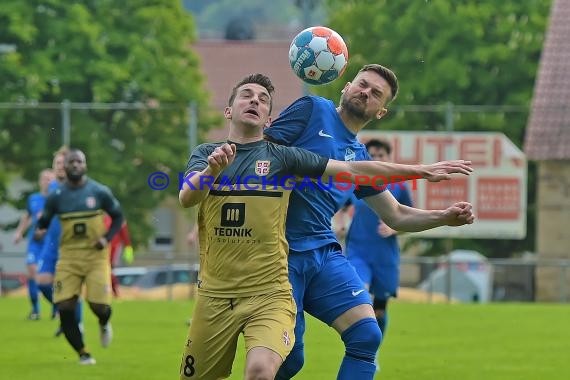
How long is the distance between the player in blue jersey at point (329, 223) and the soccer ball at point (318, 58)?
0.41 meters

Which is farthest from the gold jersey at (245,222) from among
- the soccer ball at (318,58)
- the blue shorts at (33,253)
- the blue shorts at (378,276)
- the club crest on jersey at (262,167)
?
the blue shorts at (33,253)

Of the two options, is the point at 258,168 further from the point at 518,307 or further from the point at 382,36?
the point at 382,36

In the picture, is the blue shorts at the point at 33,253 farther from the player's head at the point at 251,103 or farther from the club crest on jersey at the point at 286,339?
the club crest on jersey at the point at 286,339

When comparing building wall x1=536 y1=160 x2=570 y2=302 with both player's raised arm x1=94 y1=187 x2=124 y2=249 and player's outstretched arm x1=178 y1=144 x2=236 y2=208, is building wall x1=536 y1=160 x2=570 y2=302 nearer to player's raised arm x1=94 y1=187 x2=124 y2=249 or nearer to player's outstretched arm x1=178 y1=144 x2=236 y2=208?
player's raised arm x1=94 y1=187 x2=124 y2=249

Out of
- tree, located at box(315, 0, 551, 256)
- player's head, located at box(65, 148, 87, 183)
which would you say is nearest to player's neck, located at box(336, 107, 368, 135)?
player's head, located at box(65, 148, 87, 183)

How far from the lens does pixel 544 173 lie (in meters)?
30.4

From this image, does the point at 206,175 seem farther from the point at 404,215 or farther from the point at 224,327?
the point at 404,215

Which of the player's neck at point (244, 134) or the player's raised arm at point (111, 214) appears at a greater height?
the player's neck at point (244, 134)

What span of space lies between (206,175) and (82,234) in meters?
6.60

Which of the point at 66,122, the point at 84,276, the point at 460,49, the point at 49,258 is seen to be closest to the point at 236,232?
the point at 84,276

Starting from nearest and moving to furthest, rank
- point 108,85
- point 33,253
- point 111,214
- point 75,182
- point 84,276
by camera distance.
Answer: point 84,276, point 75,182, point 111,214, point 33,253, point 108,85

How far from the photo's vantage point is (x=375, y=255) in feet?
41.9

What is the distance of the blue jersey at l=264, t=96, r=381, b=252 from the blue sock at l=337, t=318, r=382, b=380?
542 mm

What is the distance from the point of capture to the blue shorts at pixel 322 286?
793 centimetres
